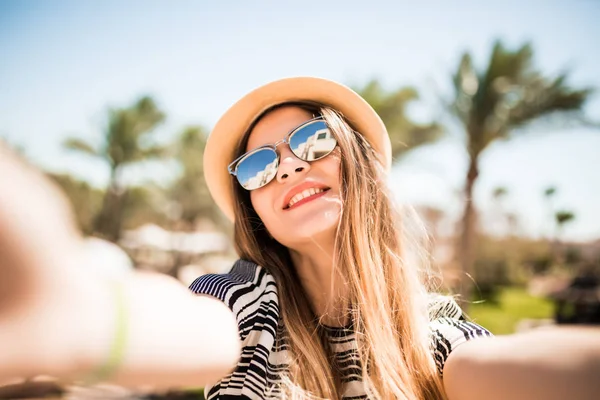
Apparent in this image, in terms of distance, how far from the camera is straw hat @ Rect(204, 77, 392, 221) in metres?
2.06

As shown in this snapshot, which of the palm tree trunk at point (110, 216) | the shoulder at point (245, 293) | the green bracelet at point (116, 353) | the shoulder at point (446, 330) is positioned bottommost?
the green bracelet at point (116, 353)

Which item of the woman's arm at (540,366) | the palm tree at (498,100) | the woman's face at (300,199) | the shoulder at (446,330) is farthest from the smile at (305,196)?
the palm tree at (498,100)

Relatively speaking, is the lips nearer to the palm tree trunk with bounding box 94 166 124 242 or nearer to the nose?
the nose

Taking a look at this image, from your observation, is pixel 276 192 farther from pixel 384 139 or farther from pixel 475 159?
pixel 475 159

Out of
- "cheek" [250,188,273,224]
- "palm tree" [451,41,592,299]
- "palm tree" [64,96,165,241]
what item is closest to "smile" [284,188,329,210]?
"cheek" [250,188,273,224]

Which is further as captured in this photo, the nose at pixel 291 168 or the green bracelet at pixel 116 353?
the nose at pixel 291 168

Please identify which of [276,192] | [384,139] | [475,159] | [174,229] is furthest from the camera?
[174,229]

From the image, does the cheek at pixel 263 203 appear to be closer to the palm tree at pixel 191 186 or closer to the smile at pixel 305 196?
the smile at pixel 305 196

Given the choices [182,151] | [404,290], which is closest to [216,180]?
[404,290]

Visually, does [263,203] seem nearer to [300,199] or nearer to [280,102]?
[300,199]

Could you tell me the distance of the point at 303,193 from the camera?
72.0 inches

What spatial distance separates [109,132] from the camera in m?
17.1

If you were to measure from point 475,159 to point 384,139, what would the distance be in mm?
9748

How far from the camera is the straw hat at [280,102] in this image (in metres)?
2.06
